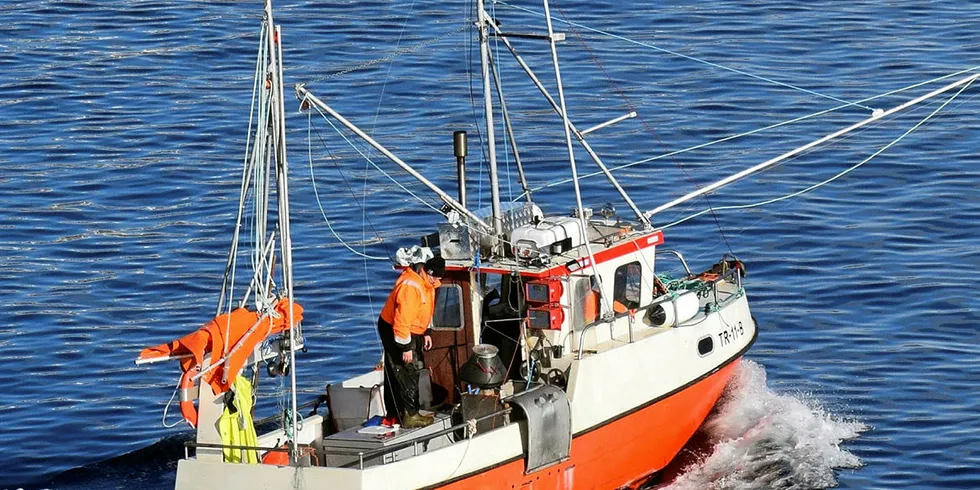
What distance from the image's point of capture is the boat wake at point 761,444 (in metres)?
24.1

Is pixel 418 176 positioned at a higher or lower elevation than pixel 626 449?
higher

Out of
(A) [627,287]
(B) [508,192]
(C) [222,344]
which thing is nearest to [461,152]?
(A) [627,287]

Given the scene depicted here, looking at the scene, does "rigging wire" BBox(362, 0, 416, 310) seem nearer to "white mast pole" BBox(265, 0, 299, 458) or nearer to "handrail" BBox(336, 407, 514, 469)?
"handrail" BBox(336, 407, 514, 469)

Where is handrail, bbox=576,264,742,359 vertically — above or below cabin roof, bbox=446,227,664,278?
below

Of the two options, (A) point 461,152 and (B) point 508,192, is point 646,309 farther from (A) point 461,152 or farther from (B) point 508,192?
(B) point 508,192

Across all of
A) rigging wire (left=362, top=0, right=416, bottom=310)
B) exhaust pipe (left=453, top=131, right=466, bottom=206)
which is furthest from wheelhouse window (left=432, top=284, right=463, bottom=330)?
rigging wire (left=362, top=0, right=416, bottom=310)

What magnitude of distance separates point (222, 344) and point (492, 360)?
3177 millimetres

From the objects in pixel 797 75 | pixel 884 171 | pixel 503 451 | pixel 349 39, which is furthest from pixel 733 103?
pixel 503 451

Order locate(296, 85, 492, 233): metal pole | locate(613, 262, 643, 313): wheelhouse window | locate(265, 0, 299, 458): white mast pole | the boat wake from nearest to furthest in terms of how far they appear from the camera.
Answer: locate(265, 0, 299, 458): white mast pole
locate(296, 85, 492, 233): metal pole
locate(613, 262, 643, 313): wheelhouse window
the boat wake

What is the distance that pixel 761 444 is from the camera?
2522 centimetres

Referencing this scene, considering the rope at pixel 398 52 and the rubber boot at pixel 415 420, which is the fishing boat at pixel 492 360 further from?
the rope at pixel 398 52

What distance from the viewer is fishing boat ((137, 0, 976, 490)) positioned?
1983 cm

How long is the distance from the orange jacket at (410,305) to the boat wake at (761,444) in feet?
14.9

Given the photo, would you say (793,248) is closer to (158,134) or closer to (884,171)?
(884,171)
